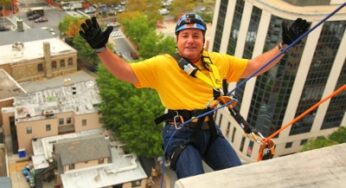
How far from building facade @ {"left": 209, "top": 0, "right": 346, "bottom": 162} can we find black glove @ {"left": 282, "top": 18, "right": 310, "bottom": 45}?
808 inches

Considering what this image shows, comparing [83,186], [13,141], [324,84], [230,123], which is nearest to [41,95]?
[13,141]

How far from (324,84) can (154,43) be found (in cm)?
1983

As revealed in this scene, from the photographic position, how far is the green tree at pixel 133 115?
97.6 ft

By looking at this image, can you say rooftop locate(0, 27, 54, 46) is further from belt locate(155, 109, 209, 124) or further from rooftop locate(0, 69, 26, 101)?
belt locate(155, 109, 209, 124)

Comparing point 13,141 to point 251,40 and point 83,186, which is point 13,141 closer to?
Result: point 83,186

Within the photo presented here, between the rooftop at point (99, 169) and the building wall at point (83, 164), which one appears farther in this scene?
the building wall at point (83, 164)

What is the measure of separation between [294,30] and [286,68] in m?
22.4

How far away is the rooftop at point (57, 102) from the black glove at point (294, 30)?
1019 inches

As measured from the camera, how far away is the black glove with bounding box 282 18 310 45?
23.9 ft

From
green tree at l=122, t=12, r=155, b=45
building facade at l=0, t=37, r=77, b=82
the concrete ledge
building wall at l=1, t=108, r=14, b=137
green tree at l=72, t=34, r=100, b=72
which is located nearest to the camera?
the concrete ledge

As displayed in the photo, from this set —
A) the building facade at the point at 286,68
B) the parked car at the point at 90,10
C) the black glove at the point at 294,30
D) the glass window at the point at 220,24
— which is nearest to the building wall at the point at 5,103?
the glass window at the point at 220,24

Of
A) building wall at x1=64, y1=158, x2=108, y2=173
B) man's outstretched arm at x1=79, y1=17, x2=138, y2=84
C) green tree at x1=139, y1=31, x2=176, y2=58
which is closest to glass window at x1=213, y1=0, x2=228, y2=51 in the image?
green tree at x1=139, y1=31, x2=176, y2=58

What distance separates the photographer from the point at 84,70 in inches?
1750

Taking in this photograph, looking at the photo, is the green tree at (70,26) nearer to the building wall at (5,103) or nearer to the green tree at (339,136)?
the building wall at (5,103)
